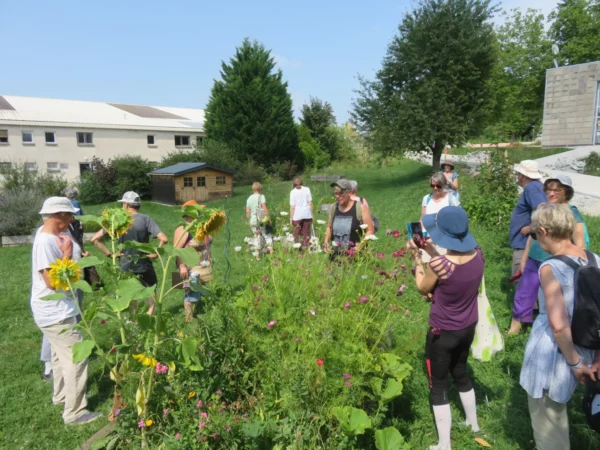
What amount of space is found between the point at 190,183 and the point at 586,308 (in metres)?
18.7

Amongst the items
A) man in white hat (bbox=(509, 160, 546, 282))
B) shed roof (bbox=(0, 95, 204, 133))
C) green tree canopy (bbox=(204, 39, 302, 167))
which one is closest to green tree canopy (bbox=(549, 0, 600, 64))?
green tree canopy (bbox=(204, 39, 302, 167))

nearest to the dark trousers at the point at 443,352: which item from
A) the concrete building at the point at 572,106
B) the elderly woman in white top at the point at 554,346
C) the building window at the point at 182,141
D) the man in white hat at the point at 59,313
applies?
the elderly woman in white top at the point at 554,346

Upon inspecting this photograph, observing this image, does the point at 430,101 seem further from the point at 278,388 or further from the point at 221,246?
the point at 278,388

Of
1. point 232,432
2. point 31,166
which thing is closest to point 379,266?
point 232,432

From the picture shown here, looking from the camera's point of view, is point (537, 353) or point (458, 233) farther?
point (458, 233)

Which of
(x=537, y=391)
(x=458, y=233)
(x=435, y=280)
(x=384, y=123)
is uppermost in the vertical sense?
(x=384, y=123)

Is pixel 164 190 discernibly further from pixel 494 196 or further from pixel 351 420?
pixel 351 420

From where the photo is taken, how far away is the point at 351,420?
2348 millimetres

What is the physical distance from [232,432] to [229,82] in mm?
29289

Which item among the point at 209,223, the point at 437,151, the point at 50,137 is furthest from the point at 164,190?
the point at 209,223

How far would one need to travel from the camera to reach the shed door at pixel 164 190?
19305mm

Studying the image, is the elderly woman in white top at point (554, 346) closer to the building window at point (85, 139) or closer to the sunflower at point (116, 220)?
the sunflower at point (116, 220)

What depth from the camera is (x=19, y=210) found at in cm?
1288

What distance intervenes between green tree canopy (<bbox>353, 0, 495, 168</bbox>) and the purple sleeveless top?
17392mm
